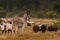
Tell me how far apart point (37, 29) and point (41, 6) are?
170ft

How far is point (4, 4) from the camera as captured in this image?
75.8 meters

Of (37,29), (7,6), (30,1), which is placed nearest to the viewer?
(37,29)

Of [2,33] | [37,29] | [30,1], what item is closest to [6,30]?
[2,33]

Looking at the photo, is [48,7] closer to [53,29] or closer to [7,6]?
[7,6]

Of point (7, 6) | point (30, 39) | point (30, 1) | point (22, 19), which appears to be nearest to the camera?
Answer: point (30, 39)

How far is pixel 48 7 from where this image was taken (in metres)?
73.7

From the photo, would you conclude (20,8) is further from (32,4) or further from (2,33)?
(2,33)

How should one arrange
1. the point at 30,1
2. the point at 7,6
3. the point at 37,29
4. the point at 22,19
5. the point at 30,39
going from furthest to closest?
the point at 30,1
the point at 7,6
the point at 37,29
the point at 22,19
the point at 30,39

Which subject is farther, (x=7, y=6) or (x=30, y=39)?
(x=7, y=6)

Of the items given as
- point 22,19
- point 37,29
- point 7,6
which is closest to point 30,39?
point 22,19

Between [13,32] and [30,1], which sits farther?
[30,1]

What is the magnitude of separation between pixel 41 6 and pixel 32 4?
264 centimetres

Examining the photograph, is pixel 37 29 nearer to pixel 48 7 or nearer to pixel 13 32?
pixel 13 32

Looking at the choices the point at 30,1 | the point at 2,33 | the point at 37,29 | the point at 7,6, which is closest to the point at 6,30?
the point at 2,33
